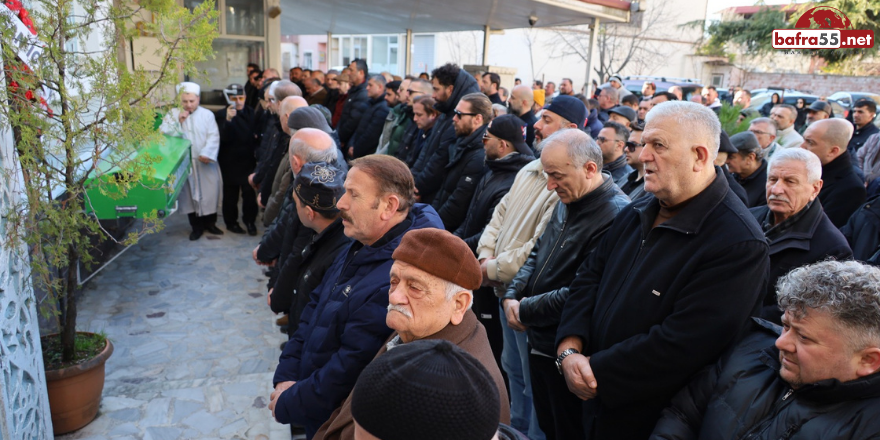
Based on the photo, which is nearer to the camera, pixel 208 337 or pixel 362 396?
pixel 362 396

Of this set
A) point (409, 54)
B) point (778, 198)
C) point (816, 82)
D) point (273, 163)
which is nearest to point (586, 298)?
point (778, 198)

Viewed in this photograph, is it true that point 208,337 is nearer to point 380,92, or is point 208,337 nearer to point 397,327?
point 397,327

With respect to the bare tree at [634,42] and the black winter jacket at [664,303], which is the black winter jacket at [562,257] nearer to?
the black winter jacket at [664,303]

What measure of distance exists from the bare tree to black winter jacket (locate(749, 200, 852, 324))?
993 inches

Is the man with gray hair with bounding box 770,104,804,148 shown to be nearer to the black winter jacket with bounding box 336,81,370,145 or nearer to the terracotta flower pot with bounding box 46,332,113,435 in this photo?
the black winter jacket with bounding box 336,81,370,145

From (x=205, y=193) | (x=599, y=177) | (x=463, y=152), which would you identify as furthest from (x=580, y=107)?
(x=205, y=193)

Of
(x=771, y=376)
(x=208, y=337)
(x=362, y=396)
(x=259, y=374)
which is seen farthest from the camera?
(x=208, y=337)

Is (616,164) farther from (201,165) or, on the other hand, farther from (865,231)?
(201,165)

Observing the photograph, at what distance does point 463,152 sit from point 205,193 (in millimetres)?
4398

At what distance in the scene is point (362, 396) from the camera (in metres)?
1.20

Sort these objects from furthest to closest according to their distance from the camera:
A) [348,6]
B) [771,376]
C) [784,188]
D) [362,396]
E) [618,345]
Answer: [348,6] → [784,188] → [618,345] → [771,376] → [362,396]

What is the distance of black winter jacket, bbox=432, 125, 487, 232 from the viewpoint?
4.80 m

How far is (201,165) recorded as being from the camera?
7840 mm

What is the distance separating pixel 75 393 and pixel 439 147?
11.1 ft
